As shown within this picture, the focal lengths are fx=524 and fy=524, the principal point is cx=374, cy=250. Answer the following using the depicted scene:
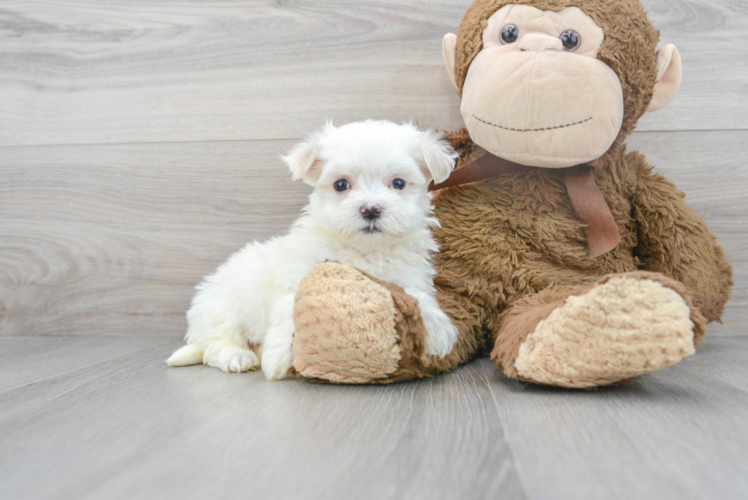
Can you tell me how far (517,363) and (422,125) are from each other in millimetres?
734

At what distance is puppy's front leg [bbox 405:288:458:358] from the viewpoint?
91 cm

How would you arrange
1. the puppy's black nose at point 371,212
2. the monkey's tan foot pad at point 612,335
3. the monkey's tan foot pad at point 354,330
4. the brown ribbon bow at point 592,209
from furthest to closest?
the brown ribbon bow at point 592,209 → the puppy's black nose at point 371,212 → the monkey's tan foot pad at point 354,330 → the monkey's tan foot pad at point 612,335

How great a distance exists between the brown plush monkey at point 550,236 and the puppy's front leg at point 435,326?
0.03 m

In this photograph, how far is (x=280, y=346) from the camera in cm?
92

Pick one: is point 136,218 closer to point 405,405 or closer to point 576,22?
point 405,405

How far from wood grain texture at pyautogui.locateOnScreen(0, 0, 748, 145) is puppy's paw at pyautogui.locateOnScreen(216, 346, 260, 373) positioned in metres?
0.60

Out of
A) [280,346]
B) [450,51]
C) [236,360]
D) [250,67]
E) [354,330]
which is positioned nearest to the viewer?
[354,330]

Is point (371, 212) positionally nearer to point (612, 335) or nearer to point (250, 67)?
point (612, 335)

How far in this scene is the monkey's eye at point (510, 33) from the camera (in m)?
1.01

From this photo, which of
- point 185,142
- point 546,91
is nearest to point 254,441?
point 546,91

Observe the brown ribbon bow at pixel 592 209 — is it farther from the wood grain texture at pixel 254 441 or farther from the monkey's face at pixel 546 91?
the wood grain texture at pixel 254 441

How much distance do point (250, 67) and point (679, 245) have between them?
1.11 meters

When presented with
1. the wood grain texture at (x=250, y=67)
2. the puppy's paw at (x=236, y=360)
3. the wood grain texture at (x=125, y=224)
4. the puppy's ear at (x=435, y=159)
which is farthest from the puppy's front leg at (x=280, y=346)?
the wood grain texture at (x=250, y=67)

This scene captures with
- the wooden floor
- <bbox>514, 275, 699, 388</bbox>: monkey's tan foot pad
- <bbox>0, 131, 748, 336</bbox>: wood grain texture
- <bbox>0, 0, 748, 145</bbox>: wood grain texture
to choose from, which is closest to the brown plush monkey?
<bbox>514, 275, 699, 388</bbox>: monkey's tan foot pad
